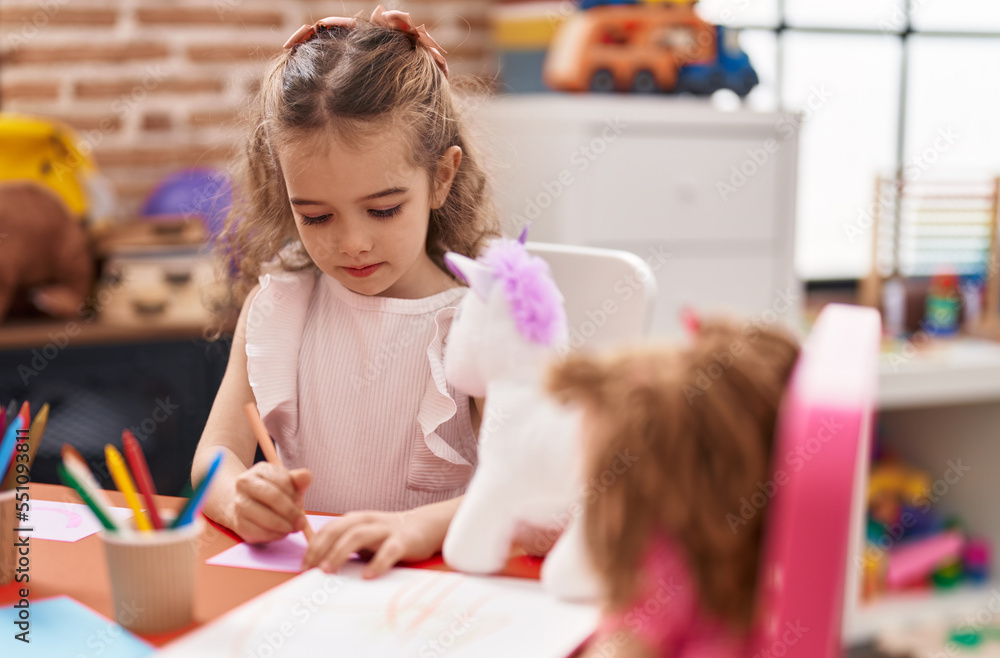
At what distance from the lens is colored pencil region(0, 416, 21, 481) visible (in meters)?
0.59

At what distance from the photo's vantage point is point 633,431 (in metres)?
0.32

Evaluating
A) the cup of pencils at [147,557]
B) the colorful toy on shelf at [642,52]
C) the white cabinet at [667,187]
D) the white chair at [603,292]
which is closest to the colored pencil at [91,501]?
the cup of pencils at [147,557]

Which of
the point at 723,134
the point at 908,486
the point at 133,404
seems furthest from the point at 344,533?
the point at 908,486

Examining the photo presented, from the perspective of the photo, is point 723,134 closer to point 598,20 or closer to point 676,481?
point 598,20

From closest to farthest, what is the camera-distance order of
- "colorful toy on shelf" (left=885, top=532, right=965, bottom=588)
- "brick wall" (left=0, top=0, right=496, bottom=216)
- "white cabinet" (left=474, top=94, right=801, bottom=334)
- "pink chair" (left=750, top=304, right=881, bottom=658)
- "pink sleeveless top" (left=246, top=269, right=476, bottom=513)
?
"pink chair" (left=750, top=304, right=881, bottom=658) < "pink sleeveless top" (left=246, top=269, right=476, bottom=513) < "white cabinet" (left=474, top=94, right=801, bottom=334) < "brick wall" (left=0, top=0, right=496, bottom=216) < "colorful toy on shelf" (left=885, top=532, right=965, bottom=588)

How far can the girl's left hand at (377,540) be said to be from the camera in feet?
1.94

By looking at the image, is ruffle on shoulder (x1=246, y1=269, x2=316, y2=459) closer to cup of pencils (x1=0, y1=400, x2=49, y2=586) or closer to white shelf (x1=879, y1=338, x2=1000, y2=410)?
cup of pencils (x1=0, y1=400, x2=49, y2=586)

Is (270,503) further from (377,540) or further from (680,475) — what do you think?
(680,475)

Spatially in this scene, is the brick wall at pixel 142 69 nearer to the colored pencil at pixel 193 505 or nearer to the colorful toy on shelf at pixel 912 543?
the colorful toy on shelf at pixel 912 543

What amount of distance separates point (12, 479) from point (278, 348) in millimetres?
311

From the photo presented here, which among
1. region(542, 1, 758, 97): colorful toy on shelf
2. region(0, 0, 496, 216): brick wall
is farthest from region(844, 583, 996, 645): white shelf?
region(0, 0, 496, 216): brick wall

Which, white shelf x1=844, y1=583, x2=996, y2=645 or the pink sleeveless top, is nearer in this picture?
the pink sleeveless top

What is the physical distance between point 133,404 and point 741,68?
142 centimetres

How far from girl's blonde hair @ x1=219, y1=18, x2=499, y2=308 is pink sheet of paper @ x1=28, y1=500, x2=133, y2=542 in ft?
1.08
